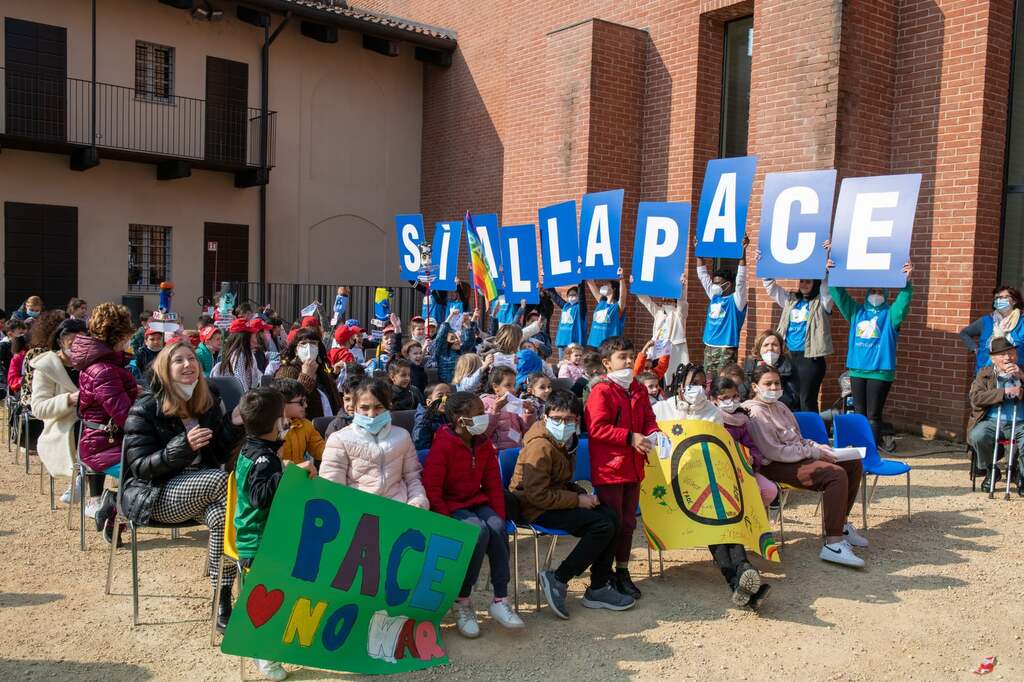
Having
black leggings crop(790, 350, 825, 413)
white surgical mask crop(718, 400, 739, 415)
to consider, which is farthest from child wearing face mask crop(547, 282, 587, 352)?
white surgical mask crop(718, 400, 739, 415)

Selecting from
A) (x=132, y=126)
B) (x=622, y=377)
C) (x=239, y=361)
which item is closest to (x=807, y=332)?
(x=622, y=377)

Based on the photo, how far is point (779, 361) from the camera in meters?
9.01

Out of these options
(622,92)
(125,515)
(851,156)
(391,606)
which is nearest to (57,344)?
(125,515)

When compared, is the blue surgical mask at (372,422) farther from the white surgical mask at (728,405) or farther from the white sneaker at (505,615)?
the white surgical mask at (728,405)

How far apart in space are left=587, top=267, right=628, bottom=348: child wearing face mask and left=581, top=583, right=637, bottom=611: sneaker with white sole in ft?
19.4

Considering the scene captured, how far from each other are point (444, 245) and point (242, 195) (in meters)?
8.47

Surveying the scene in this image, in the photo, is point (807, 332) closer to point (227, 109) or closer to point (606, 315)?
point (606, 315)

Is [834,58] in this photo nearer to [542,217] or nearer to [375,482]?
[542,217]

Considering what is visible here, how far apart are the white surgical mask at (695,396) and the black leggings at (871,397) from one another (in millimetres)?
4064

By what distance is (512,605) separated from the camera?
5242 mm

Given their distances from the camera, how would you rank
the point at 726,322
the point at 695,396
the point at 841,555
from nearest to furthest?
the point at 695,396, the point at 841,555, the point at 726,322

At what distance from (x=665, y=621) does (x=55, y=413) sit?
450cm

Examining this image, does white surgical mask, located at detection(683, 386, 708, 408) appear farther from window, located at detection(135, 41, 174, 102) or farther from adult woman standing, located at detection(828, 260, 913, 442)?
window, located at detection(135, 41, 174, 102)

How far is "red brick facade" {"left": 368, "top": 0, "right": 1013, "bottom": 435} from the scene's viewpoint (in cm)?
1022
